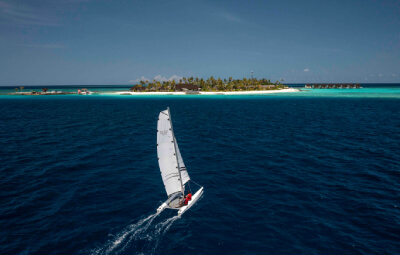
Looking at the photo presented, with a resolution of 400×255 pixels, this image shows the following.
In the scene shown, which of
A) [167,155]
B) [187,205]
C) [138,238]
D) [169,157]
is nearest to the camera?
[138,238]

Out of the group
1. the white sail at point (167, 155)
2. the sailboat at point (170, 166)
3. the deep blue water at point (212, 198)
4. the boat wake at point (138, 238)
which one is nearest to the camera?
the boat wake at point (138, 238)

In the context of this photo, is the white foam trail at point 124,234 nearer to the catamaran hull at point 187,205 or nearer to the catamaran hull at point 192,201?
the catamaran hull at point 187,205

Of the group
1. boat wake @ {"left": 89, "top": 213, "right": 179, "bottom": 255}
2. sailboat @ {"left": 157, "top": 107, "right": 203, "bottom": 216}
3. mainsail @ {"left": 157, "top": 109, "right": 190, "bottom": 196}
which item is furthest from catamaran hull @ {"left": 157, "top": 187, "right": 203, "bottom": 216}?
mainsail @ {"left": 157, "top": 109, "right": 190, "bottom": 196}

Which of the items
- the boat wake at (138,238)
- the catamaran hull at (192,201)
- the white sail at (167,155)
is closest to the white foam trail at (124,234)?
the boat wake at (138,238)

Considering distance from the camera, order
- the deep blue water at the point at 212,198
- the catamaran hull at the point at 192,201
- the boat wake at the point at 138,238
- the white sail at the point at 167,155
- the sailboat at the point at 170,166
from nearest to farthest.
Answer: the boat wake at the point at 138,238 → the deep blue water at the point at 212,198 → the white sail at the point at 167,155 → the sailboat at the point at 170,166 → the catamaran hull at the point at 192,201

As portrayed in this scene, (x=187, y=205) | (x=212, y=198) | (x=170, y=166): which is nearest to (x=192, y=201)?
(x=187, y=205)

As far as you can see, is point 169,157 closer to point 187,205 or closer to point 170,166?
point 170,166

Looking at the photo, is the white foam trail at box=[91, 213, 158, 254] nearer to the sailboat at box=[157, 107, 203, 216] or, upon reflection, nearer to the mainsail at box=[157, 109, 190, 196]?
the sailboat at box=[157, 107, 203, 216]
